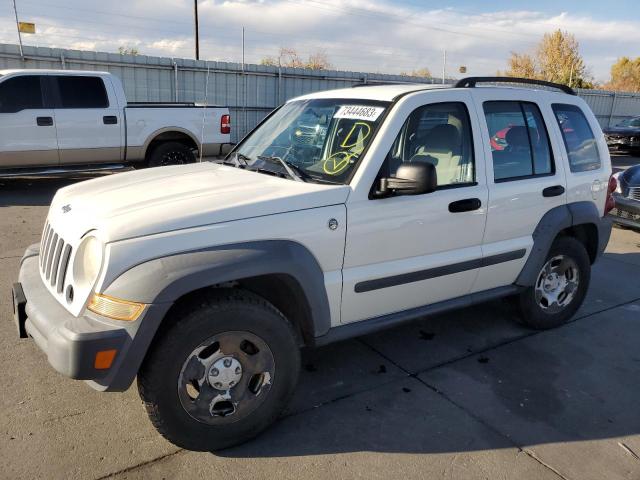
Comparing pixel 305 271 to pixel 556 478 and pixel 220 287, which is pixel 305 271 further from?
pixel 556 478

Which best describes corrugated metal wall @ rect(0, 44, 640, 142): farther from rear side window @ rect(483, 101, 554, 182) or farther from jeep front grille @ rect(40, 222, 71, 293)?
jeep front grille @ rect(40, 222, 71, 293)

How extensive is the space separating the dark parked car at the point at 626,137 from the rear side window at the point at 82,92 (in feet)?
54.6

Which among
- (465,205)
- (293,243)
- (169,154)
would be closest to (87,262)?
(293,243)

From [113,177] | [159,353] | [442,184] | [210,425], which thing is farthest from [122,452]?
[442,184]

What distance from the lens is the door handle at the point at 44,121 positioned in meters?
8.96

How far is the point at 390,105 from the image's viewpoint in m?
3.37

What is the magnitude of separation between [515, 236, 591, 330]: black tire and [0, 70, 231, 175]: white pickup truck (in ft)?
20.7

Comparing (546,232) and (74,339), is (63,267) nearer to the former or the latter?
(74,339)

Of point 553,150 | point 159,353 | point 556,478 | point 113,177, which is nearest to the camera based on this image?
point 159,353

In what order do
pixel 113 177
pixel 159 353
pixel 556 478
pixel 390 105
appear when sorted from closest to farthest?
pixel 159 353, pixel 556 478, pixel 390 105, pixel 113 177

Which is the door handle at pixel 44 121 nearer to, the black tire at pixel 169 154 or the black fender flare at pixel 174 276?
the black tire at pixel 169 154

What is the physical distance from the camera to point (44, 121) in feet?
29.6

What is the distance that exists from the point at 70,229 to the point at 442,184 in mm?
2215

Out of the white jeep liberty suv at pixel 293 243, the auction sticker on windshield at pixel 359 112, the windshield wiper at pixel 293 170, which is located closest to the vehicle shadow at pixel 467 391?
the white jeep liberty suv at pixel 293 243
